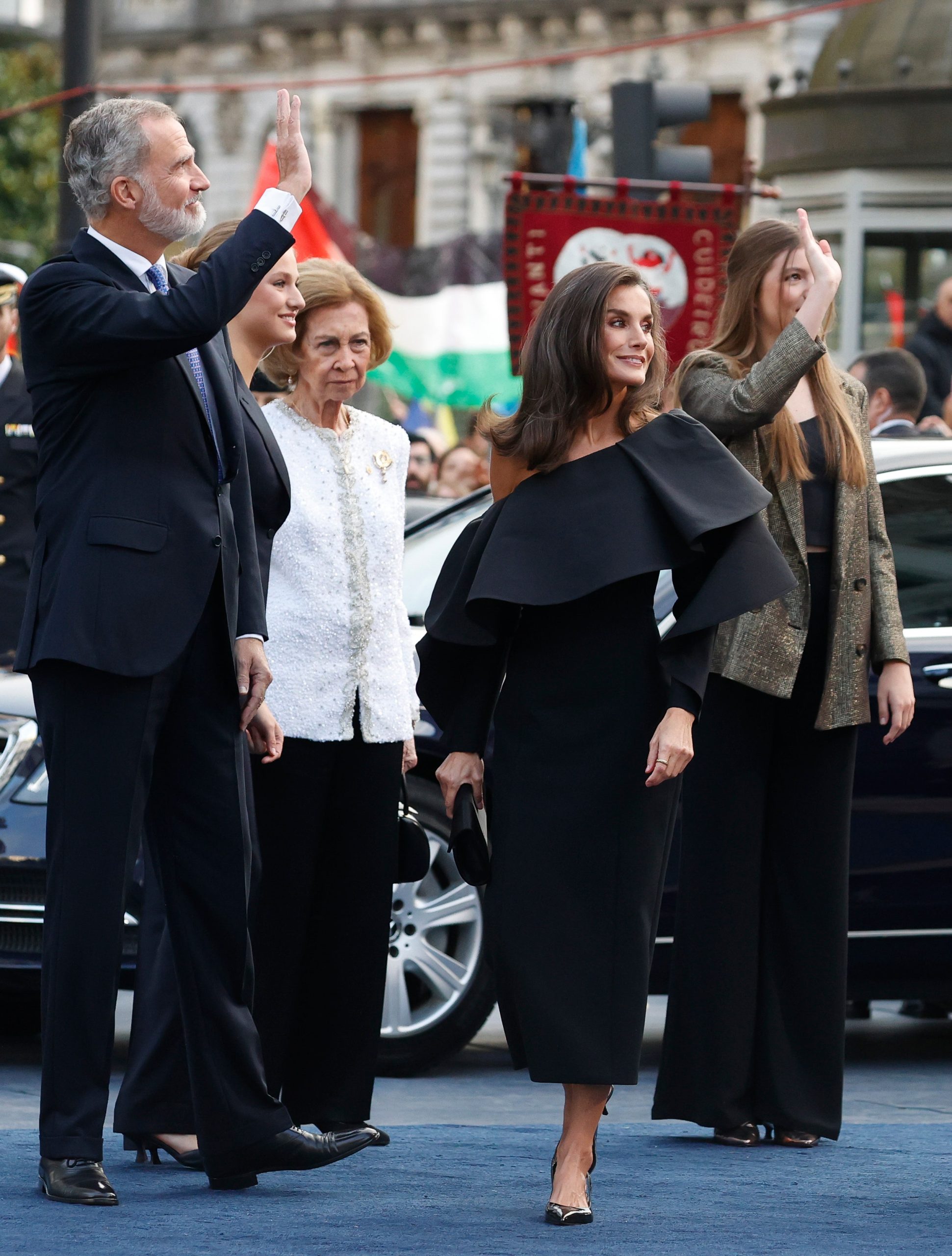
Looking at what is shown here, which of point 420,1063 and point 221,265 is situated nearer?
point 221,265

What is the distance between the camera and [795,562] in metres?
5.77

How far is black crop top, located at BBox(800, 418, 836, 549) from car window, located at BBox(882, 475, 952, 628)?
3.72ft

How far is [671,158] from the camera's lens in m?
11.8

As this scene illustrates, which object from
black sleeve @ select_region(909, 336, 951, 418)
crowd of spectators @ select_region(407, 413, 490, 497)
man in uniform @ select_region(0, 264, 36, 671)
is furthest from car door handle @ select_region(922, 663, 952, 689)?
crowd of spectators @ select_region(407, 413, 490, 497)

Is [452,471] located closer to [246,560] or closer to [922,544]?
[922,544]

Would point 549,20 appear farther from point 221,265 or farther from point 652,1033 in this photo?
point 221,265

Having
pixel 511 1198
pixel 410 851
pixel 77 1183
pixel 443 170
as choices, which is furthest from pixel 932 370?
pixel 443 170

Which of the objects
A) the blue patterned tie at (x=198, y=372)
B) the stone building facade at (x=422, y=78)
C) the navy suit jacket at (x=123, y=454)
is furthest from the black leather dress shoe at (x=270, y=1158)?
the stone building facade at (x=422, y=78)

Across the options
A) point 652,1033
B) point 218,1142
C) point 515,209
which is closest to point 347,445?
point 218,1142

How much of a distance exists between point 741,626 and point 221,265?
167cm

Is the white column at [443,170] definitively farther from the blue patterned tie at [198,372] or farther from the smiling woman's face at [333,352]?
the blue patterned tie at [198,372]

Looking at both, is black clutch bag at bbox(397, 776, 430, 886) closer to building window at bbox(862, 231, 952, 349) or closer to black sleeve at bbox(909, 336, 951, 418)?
black sleeve at bbox(909, 336, 951, 418)

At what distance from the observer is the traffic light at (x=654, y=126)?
1152cm

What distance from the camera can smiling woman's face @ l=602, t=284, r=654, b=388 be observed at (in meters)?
5.02
